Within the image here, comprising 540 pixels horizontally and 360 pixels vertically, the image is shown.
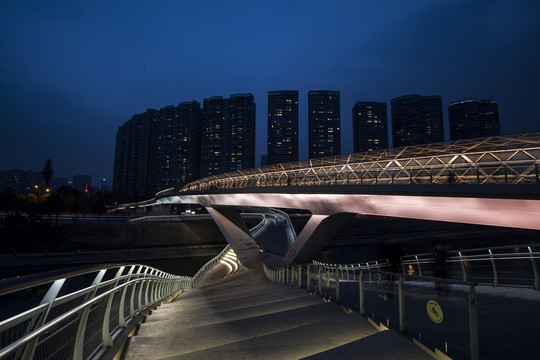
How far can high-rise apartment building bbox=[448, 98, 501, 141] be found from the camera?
10432 centimetres

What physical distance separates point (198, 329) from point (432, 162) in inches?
602

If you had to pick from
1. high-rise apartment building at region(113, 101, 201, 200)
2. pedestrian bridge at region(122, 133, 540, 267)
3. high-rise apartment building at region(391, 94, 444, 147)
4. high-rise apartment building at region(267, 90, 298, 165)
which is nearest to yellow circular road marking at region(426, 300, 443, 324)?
pedestrian bridge at region(122, 133, 540, 267)

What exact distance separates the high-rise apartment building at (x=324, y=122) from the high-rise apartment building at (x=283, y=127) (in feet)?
27.4

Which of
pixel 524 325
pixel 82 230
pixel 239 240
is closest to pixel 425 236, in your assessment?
pixel 239 240

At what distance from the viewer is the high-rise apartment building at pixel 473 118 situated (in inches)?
4107

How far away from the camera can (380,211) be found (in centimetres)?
1496

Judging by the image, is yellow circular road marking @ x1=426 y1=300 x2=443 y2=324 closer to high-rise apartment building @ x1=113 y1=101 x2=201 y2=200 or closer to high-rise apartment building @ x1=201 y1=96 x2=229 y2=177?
high-rise apartment building @ x1=201 y1=96 x2=229 y2=177

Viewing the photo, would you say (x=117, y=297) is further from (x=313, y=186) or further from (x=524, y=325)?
(x=313, y=186)

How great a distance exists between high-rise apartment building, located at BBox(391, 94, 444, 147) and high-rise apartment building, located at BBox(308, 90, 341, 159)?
27368 mm

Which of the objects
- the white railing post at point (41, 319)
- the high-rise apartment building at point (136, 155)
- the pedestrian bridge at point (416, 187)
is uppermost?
the high-rise apartment building at point (136, 155)

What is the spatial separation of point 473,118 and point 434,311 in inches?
5268

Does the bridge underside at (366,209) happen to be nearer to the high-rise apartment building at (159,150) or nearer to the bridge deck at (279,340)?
the bridge deck at (279,340)

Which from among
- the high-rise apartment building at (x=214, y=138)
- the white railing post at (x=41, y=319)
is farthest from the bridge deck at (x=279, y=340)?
the high-rise apartment building at (x=214, y=138)

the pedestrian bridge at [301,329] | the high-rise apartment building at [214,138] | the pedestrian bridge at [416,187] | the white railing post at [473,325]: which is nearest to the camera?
the pedestrian bridge at [301,329]
